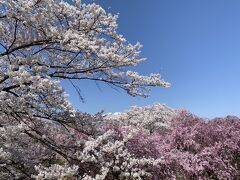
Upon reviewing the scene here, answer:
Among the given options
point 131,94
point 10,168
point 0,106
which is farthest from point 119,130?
point 0,106

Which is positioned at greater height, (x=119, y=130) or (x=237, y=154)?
(x=119, y=130)

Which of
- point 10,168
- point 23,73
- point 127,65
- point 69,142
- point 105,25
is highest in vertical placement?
point 105,25

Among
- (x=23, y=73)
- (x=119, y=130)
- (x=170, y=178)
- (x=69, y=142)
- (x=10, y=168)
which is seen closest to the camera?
(x=23, y=73)

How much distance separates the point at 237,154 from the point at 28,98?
9.29m

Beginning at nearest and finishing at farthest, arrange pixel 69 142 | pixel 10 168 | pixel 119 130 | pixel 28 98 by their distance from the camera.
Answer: pixel 28 98 < pixel 10 168 < pixel 69 142 < pixel 119 130

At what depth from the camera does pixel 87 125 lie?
11609 mm

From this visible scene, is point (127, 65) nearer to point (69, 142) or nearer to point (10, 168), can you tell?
point (69, 142)

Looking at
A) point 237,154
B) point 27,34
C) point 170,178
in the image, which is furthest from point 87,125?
point 237,154

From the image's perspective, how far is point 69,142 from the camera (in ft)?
44.8

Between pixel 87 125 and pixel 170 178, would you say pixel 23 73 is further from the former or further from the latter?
pixel 170 178

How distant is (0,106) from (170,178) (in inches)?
313

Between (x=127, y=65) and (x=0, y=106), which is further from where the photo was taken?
(x=127, y=65)

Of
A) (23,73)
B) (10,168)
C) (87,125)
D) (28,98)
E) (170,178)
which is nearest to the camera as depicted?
(23,73)

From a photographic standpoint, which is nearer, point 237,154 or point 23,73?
point 23,73
